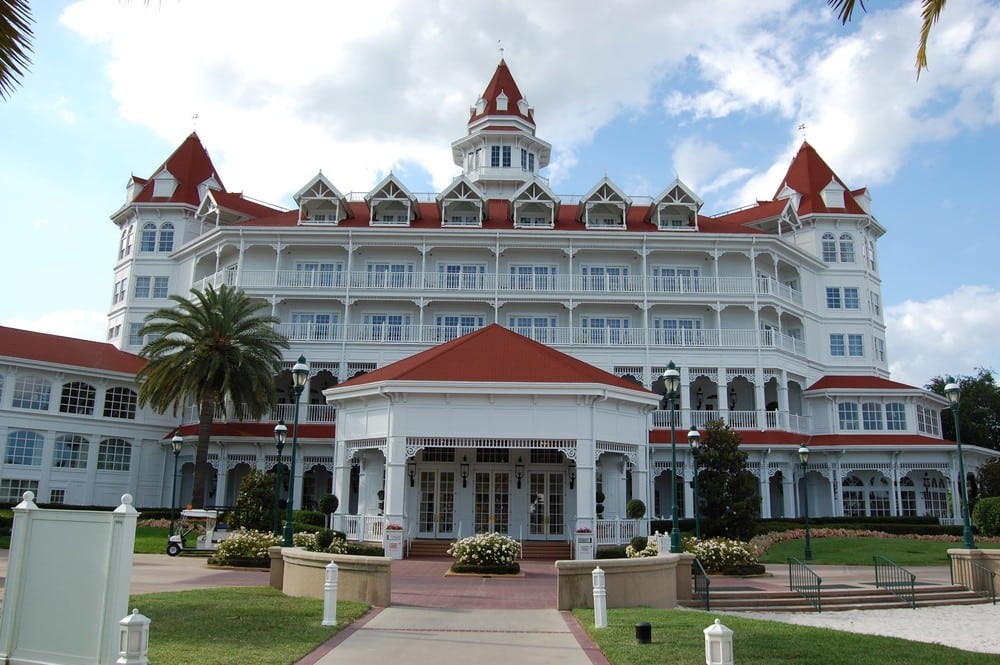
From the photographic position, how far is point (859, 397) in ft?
141

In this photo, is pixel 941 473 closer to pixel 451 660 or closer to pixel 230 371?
pixel 230 371

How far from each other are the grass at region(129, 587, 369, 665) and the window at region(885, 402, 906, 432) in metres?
35.3

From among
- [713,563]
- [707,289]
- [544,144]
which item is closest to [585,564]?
[713,563]

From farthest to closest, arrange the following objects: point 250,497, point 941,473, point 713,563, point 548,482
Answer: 1. point 941,473
2. point 548,482
3. point 250,497
4. point 713,563

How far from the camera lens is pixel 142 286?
4894 centimetres

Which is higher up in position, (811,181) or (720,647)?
(811,181)

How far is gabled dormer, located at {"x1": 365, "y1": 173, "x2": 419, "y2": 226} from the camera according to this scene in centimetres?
4569

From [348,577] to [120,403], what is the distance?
1229 inches

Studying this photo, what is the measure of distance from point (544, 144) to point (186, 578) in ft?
136

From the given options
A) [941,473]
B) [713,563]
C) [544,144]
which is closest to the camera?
[713,563]

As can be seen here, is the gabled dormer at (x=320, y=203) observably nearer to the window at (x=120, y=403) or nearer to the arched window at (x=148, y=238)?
the arched window at (x=148, y=238)

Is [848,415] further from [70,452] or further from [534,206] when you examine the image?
[70,452]

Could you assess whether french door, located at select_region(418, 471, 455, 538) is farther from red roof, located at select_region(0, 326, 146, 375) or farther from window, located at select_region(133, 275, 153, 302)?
window, located at select_region(133, 275, 153, 302)

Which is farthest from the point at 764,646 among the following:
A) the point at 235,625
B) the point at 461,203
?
the point at 461,203
